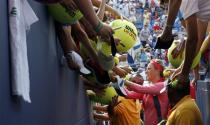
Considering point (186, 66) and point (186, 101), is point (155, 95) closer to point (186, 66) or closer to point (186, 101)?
point (186, 101)

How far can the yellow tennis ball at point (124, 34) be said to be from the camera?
5.66 m

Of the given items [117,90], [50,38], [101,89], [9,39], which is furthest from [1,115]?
[117,90]

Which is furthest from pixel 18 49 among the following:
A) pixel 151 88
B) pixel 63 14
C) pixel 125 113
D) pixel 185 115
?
pixel 125 113

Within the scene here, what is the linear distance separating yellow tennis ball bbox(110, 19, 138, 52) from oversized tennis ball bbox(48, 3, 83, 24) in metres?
0.87

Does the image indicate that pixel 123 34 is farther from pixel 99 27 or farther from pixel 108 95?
pixel 99 27

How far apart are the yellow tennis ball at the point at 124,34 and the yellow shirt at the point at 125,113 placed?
7.25ft

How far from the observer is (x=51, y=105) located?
4.86 m

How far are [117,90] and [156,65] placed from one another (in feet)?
2.98

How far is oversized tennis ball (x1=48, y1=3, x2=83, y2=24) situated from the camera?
15.3 feet

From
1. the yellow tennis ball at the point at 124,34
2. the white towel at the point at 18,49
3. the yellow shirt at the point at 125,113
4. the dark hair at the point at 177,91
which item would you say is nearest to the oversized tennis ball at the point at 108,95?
the yellow shirt at the point at 125,113

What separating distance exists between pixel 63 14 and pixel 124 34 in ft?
3.79

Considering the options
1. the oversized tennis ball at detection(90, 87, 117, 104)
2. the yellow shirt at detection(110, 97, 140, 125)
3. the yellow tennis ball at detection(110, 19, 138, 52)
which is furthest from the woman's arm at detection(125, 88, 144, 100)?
the yellow tennis ball at detection(110, 19, 138, 52)

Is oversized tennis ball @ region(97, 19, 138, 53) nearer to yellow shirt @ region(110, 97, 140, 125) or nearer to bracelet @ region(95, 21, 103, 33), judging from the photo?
bracelet @ region(95, 21, 103, 33)

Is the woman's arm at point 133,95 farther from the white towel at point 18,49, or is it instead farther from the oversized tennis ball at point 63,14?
the white towel at point 18,49
